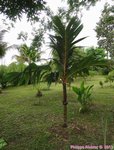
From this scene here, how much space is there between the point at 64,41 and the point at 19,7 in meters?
2.70

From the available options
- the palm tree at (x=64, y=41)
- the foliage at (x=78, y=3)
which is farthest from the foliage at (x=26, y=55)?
the palm tree at (x=64, y=41)

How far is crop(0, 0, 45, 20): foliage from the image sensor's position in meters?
7.07

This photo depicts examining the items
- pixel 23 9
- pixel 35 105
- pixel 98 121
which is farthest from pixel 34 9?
pixel 98 121

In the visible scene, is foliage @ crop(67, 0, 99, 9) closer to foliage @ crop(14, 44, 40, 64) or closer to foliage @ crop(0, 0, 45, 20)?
foliage @ crop(0, 0, 45, 20)

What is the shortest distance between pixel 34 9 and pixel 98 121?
367 cm

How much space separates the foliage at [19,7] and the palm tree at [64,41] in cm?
239

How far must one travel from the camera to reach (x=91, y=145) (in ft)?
15.5

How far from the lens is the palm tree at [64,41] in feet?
16.7

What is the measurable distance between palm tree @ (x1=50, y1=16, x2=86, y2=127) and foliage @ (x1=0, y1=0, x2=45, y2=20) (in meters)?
2.39

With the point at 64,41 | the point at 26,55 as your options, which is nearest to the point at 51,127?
the point at 64,41

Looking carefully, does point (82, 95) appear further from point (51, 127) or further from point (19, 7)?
point (19, 7)

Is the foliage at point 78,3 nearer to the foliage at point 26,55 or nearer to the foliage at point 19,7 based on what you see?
the foliage at point 19,7

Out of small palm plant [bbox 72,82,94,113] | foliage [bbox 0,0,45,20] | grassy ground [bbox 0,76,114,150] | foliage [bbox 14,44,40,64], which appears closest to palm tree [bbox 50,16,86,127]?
grassy ground [bbox 0,76,114,150]

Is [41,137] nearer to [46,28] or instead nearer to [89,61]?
[89,61]
